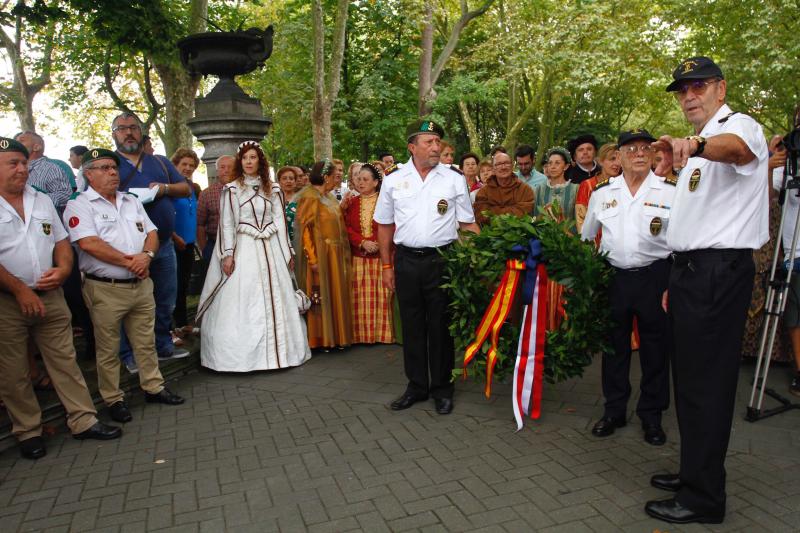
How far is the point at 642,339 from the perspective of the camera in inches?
173

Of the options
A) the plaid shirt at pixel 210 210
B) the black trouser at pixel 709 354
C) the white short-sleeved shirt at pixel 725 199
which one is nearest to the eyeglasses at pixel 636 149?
the white short-sleeved shirt at pixel 725 199

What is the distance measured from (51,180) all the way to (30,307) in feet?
6.32

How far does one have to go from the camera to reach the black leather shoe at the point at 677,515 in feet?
10.7

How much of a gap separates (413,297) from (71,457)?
282 centimetres

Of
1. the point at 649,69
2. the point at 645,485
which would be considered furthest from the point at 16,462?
the point at 649,69

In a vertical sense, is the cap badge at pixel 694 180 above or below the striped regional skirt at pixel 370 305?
above

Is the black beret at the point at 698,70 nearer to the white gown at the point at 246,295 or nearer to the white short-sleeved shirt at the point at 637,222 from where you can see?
the white short-sleeved shirt at the point at 637,222

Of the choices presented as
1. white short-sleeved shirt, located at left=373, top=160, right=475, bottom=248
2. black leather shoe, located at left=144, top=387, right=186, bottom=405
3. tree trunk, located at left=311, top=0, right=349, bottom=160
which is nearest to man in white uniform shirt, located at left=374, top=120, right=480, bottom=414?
white short-sleeved shirt, located at left=373, top=160, right=475, bottom=248

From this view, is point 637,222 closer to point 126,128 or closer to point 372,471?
point 372,471

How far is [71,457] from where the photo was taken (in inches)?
172

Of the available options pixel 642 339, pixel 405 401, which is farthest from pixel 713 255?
pixel 405 401

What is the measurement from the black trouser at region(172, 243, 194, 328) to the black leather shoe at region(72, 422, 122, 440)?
8.33 feet

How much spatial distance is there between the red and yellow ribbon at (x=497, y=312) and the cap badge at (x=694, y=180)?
62.4 inches

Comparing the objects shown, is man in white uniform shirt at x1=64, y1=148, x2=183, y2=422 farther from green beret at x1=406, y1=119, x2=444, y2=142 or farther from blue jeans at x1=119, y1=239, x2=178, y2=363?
green beret at x1=406, y1=119, x2=444, y2=142
